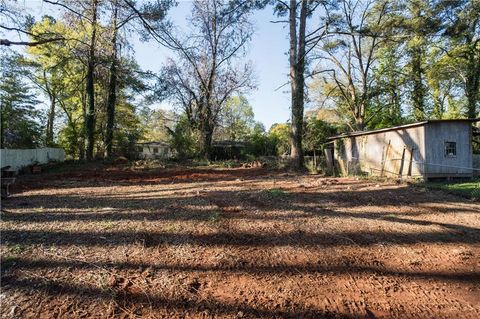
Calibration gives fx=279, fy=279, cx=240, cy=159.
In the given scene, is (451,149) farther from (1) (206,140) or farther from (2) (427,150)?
(1) (206,140)

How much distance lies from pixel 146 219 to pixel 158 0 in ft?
18.4

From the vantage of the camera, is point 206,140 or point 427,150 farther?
point 206,140

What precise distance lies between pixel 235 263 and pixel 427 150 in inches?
454

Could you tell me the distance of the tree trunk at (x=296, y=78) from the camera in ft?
47.1

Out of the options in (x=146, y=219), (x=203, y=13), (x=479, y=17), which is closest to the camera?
(x=146, y=219)

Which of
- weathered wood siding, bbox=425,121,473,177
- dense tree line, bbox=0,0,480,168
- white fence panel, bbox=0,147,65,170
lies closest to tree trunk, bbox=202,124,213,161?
dense tree line, bbox=0,0,480,168

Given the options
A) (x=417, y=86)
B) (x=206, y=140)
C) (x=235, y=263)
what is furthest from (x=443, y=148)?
(x=206, y=140)

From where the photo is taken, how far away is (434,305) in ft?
8.02

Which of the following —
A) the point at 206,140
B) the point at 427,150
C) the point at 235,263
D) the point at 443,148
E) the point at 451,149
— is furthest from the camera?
the point at 206,140

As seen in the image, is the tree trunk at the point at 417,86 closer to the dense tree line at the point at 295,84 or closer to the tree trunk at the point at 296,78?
the dense tree line at the point at 295,84

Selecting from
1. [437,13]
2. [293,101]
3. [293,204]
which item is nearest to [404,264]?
[293,204]

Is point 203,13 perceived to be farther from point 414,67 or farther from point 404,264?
point 404,264

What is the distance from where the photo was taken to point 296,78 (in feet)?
47.2

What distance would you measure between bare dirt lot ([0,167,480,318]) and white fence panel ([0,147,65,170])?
9979 mm
